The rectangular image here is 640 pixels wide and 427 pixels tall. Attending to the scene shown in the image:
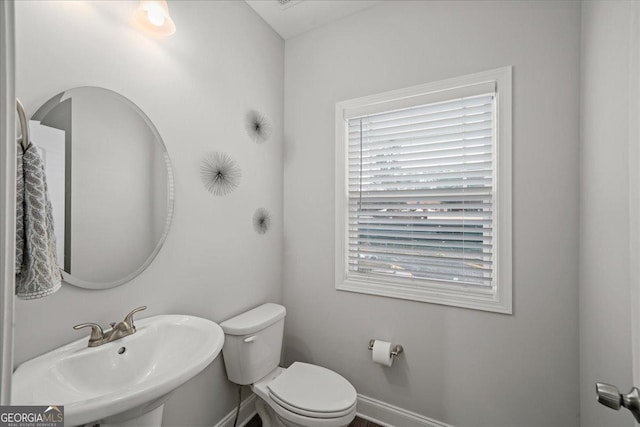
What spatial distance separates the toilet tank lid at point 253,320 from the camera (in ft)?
4.93

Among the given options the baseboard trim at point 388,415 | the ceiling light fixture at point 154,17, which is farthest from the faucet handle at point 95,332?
the baseboard trim at point 388,415

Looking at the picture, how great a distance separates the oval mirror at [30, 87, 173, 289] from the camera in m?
0.98

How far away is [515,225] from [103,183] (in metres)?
1.84

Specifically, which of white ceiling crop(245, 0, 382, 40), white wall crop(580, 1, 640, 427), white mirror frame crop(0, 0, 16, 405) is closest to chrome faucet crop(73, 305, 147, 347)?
white mirror frame crop(0, 0, 16, 405)

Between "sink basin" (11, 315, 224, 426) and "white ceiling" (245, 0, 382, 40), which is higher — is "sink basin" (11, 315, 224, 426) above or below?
below

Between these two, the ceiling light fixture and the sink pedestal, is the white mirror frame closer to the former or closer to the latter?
the sink pedestal

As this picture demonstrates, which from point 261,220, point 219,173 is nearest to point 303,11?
point 219,173

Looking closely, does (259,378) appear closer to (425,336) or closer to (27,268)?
(425,336)

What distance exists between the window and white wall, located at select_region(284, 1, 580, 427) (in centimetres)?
7

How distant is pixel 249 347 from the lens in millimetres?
1520

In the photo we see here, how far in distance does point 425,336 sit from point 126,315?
58.3 inches

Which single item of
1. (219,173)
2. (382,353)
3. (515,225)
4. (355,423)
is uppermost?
(219,173)
